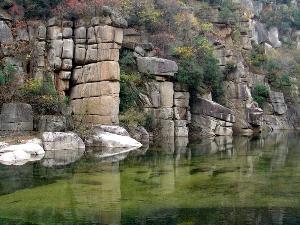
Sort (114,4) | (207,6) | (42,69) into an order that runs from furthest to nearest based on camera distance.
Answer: (207,6) → (114,4) → (42,69)

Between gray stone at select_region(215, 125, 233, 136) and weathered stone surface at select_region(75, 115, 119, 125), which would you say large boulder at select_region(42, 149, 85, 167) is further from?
gray stone at select_region(215, 125, 233, 136)

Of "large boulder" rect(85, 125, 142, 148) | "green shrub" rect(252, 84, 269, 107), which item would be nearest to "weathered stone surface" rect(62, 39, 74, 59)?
"large boulder" rect(85, 125, 142, 148)

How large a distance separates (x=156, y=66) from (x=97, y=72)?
20.3 feet

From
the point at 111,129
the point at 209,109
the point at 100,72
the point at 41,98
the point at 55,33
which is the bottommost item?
the point at 111,129

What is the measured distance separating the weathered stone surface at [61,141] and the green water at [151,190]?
140 centimetres

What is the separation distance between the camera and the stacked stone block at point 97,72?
31125mm

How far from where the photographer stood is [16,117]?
26656 millimetres

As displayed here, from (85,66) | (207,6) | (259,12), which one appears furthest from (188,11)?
(259,12)

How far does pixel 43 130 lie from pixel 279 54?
52.8 metres

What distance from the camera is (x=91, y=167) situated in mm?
20500

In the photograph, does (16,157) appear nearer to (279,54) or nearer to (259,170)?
(259,170)

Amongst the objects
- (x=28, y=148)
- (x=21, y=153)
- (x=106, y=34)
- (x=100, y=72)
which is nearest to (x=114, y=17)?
(x=106, y=34)

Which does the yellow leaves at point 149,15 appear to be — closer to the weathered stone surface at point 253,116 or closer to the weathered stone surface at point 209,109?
the weathered stone surface at point 209,109

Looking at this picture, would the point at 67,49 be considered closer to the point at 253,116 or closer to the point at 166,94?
the point at 166,94
